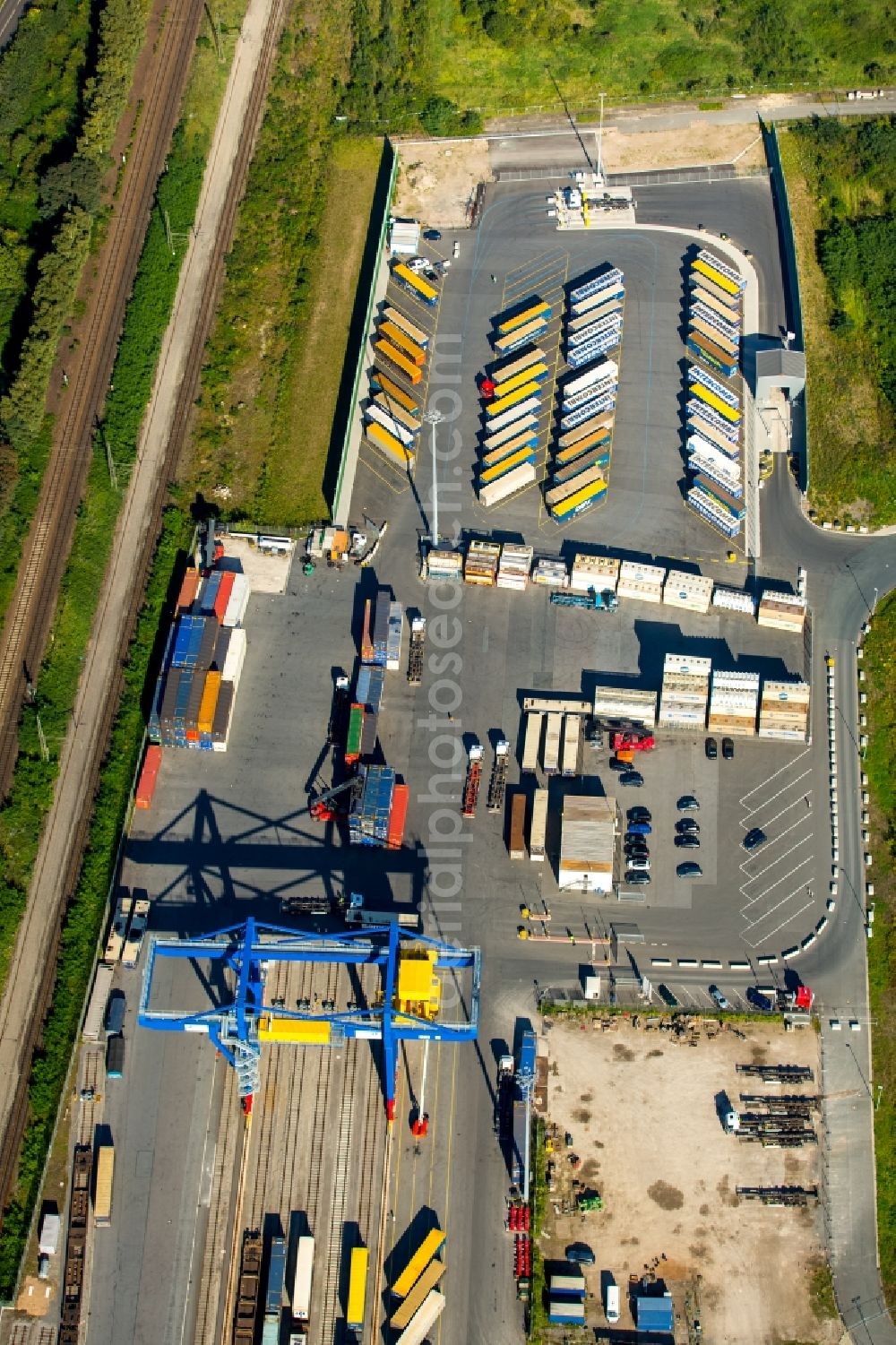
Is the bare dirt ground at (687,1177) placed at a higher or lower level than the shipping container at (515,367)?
lower

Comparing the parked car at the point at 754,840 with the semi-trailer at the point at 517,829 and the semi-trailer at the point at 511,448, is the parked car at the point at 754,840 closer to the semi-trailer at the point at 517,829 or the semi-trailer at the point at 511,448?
the semi-trailer at the point at 517,829

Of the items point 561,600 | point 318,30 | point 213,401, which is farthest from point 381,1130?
point 318,30

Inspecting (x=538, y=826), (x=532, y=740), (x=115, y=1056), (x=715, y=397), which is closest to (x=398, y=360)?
(x=715, y=397)

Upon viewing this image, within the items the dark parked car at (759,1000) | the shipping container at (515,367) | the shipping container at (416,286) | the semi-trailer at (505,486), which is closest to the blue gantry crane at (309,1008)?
the dark parked car at (759,1000)

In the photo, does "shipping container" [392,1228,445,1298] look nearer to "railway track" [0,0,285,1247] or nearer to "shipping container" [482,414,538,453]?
"railway track" [0,0,285,1247]

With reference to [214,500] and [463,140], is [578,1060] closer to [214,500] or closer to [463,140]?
[214,500]

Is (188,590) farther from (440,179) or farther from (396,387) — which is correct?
(440,179)
